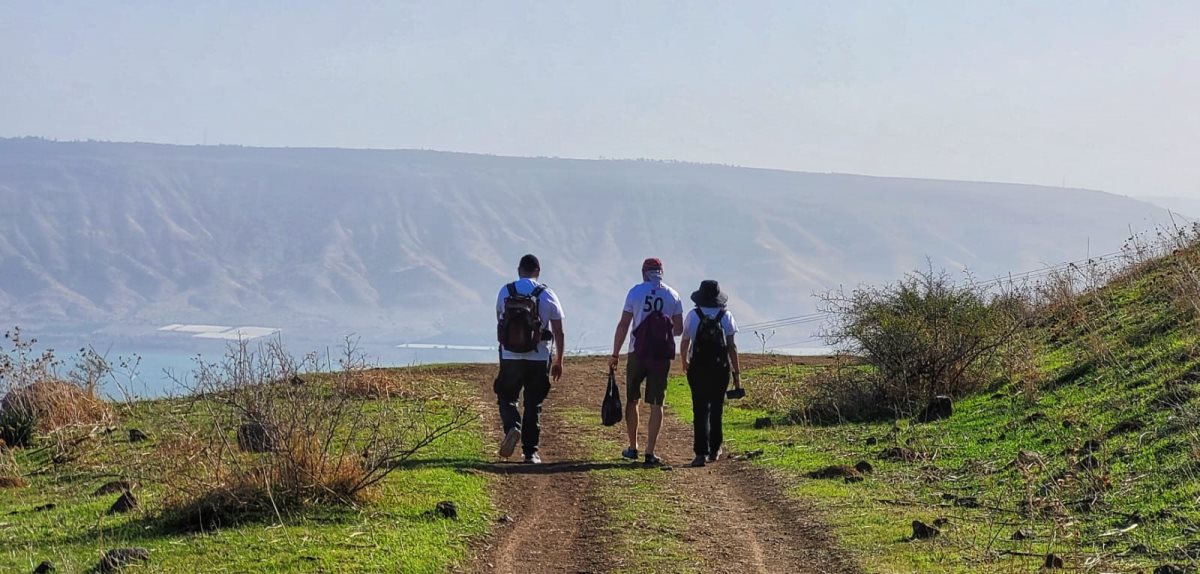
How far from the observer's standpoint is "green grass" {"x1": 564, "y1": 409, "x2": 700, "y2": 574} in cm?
936

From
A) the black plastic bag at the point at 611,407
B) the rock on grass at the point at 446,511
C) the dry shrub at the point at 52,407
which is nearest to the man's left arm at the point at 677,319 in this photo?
the black plastic bag at the point at 611,407

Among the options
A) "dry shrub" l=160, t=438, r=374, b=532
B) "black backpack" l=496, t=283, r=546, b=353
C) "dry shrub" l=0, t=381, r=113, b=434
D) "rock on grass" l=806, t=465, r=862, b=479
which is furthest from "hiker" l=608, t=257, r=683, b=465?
"dry shrub" l=0, t=381, r=113, b=434

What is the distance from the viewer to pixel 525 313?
13.5 meters

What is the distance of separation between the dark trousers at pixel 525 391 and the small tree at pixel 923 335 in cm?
499

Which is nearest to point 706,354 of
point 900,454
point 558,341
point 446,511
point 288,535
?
point 558,341

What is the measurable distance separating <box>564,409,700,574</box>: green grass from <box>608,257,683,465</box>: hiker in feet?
2.01

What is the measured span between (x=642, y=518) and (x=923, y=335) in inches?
321

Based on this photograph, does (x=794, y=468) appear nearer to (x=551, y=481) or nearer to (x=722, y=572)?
(x=551, y=481)

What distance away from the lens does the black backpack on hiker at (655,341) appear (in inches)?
541

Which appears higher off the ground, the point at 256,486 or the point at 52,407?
the point at 52,407

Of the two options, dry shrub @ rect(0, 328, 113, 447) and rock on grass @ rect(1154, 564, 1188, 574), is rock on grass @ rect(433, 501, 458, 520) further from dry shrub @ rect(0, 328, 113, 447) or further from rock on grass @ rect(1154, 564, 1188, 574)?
dry shrub @ rect(0, 328, 113, 447)

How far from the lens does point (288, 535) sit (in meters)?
9.76

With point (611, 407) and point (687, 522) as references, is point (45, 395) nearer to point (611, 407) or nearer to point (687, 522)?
point (611, 407)

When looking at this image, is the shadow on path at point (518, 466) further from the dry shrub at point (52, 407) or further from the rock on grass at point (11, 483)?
the dry shrub at point (52, 407)
